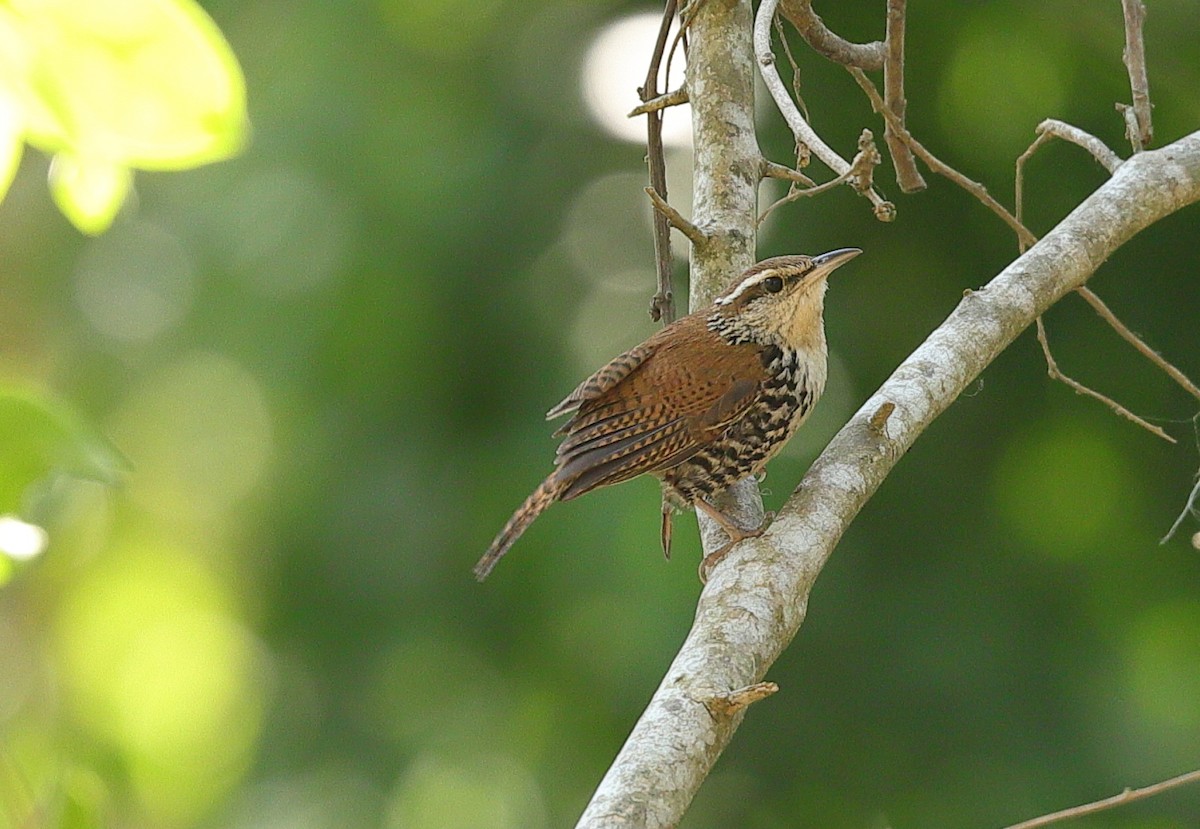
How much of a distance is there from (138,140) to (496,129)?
523 cm

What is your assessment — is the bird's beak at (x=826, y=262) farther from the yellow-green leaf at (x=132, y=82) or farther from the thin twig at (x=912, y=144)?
the yellow-green leaf at (x=132, y=82)

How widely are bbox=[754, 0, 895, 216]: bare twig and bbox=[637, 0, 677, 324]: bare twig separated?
0.32 metres

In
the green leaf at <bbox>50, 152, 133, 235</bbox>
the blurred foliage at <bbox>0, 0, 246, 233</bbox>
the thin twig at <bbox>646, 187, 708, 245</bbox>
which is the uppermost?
the thin twig at <bbox>646, 187, 708, 245</bbox>

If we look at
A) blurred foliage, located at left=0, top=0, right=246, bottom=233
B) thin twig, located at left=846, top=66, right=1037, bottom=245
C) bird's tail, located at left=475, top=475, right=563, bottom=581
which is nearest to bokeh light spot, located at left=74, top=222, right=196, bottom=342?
bird's tail, located at left=475, top=475, right=563, bottom=581

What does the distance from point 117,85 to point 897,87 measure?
2.72 m

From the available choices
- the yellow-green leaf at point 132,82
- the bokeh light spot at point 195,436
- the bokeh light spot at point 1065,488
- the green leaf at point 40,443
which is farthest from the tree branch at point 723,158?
the bokeh light spot at point 195,436

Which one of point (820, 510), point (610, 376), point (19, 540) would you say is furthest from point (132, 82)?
point (610, 376)

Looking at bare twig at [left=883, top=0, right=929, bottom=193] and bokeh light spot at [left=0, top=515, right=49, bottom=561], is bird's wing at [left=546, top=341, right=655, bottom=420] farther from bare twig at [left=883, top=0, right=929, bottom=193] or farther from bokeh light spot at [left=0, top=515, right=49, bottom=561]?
bokeh light spot at [left=0, top=515, right=49, bottom=561]

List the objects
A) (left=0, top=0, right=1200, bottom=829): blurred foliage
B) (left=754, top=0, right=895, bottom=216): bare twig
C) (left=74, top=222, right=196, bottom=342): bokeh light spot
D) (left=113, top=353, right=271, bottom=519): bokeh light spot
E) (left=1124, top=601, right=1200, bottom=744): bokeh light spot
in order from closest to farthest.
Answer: (left=754, top=0, right=895, bottom=216): bare twig → (left=1124, top=601, right=1200, bottom=744): bokeh light spot → (left=0, top=0, right=1200, bottom=829): blurred foliage → (left=74, top=222, right=196, bottom=342): bokeh light spot → (left=113, top=353, right=271, bottom=519): bokeh light spot

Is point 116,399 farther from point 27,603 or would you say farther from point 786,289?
point 786,289

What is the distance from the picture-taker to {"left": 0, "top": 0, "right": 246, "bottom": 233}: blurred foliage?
1.88 ft

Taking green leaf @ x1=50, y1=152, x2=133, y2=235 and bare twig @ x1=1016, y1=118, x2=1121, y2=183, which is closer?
green leaf @ x1=50, y1=152, x2=133, y2=235

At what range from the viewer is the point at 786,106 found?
2887 mm

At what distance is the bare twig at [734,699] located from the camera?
1784mm
